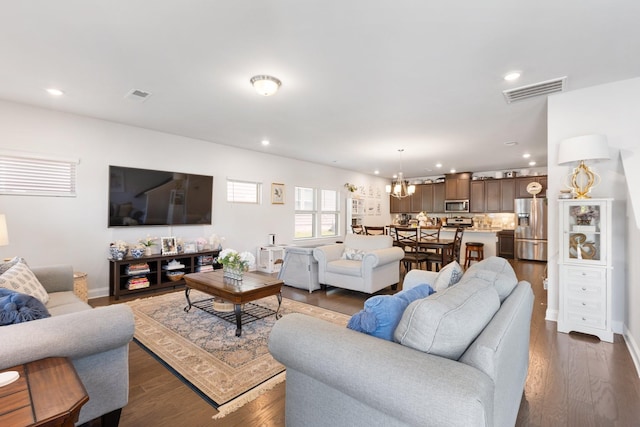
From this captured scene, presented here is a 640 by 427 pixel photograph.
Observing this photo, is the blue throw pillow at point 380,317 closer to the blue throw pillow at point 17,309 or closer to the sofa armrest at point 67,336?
the sofa armrest at point 67,336

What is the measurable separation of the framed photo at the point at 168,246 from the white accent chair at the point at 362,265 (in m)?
2.29

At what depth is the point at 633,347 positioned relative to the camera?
2.54 metres

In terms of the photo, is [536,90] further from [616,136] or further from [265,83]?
[265,83]

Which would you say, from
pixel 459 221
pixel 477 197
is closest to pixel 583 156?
pixel 477 197

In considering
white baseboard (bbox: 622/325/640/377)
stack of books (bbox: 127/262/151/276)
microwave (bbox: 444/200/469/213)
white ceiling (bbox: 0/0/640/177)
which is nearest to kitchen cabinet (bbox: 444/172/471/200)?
microwave (bbox: 444/200/469/213)

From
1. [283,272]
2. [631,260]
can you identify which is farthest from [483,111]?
[283,272]

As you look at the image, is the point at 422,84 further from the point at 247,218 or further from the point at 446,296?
the point at 247,218

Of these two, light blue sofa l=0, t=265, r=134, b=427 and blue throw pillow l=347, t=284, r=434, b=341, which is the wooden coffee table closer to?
light blue sofa l=0, t=265, r=134, b=427

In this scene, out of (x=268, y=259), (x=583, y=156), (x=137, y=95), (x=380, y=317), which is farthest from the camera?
(x=268, y=259)

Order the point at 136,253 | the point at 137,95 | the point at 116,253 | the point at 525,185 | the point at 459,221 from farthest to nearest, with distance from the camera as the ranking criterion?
the point at 459,221
the point at 525,185
the point at 136,253
the point at 116,253
the point at 137,95

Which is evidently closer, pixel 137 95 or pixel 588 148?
pixel 588 148

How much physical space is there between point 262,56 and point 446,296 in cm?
237

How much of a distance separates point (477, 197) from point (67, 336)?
9.58m

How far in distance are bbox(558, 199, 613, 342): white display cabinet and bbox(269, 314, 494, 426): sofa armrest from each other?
290cm
